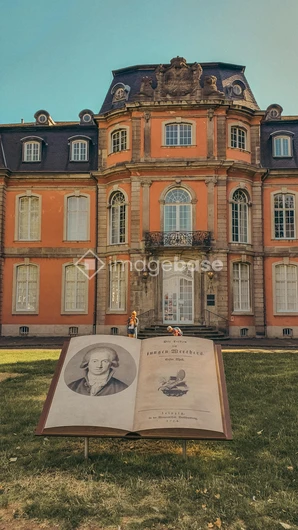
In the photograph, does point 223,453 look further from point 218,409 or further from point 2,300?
point 2,300

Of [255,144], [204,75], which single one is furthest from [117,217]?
[204,75]

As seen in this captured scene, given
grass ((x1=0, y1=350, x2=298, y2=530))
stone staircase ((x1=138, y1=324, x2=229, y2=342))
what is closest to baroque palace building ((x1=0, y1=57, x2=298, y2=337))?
stone staircase ((x1=138, y1=324, x2=229, y2=342))

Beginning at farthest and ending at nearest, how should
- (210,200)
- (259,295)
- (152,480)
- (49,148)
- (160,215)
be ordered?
(49,148), (259,295), (160,215), (210,200), (152,480)

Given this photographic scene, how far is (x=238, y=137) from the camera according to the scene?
72.6 ft

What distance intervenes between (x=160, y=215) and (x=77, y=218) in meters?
4.69

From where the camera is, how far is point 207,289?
20.5 m

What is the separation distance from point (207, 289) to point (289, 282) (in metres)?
4.57

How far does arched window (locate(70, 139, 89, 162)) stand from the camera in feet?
77.9

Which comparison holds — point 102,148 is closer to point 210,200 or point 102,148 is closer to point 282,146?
point 210,200

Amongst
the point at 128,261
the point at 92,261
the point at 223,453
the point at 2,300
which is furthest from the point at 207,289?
the point at 223,453

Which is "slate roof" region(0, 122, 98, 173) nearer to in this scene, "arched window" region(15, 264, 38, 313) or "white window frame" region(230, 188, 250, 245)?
"arched window" region(15, 264, 38, 313)

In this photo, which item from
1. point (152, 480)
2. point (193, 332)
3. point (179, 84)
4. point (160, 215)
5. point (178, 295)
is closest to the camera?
point (152, 480)

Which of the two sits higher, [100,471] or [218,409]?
[218,409]

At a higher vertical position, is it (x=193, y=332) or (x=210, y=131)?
(x=210, y=131)
